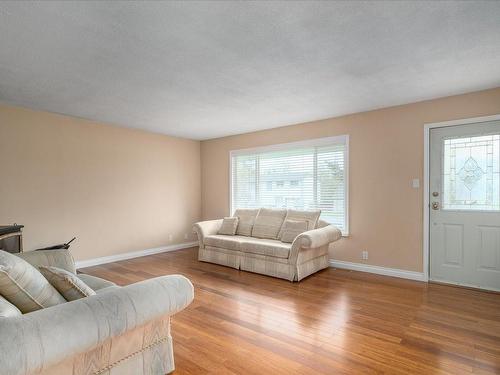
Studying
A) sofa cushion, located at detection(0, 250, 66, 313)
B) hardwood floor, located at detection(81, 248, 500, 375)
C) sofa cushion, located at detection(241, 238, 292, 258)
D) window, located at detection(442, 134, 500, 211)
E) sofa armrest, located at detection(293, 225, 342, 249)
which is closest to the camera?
sofa cushion, located at detection(0, 250, 66, 313)

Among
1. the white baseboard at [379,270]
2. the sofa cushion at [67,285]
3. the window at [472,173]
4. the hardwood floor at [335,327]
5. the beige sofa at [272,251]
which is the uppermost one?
the window at [472,173]

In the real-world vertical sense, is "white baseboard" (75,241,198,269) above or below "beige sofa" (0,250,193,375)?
below

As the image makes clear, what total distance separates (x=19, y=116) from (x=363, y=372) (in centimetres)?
521

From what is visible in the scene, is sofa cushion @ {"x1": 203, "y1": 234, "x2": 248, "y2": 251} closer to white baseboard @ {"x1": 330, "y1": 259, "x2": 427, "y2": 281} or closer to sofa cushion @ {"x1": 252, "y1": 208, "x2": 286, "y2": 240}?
sofa cushion @ {"x1": 252, "y1": 208, "x2": 286, "y2": 240}

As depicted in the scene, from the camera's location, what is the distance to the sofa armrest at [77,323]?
1182 millimetres

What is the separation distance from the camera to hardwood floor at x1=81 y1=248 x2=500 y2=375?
84.8 inches

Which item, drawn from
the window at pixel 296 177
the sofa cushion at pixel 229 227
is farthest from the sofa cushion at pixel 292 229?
the sofa cushion at pixel 229 227

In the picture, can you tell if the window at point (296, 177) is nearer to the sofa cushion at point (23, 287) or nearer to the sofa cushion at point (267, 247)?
the sofa cushion at point (267, 247)

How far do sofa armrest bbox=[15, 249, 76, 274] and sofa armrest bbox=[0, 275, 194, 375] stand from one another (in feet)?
4.10

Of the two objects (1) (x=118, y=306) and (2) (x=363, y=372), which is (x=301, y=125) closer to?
(2) (x=363, y=372)

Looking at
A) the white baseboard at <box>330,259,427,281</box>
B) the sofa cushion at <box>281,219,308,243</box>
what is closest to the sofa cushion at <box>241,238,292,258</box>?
the sofa cushion at <box>281,219,308,243</box>

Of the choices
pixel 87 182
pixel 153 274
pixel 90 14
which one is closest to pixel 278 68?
pixel 90 14

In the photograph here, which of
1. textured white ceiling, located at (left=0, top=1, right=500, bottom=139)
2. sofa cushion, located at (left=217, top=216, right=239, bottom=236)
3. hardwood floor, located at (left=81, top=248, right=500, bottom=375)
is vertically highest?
textured white ceiling, located at (left=0, top=1, right=500, bottom=139)

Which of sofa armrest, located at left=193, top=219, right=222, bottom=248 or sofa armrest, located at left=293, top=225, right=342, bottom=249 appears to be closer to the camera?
sofa armrest, located at left=293, top=225, right=342, bottom=249
